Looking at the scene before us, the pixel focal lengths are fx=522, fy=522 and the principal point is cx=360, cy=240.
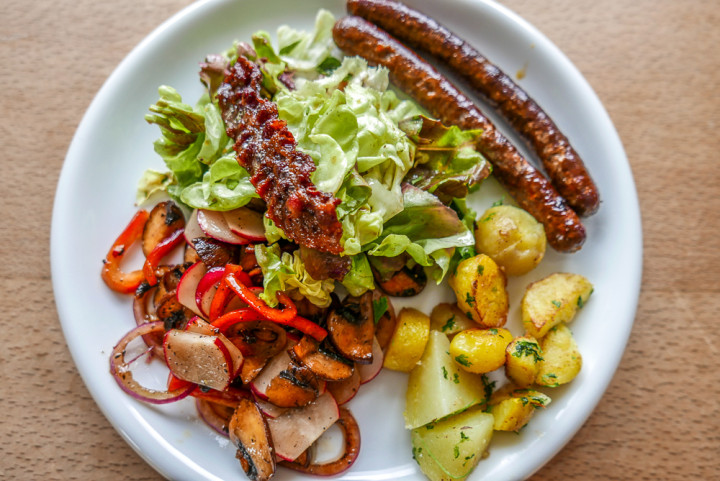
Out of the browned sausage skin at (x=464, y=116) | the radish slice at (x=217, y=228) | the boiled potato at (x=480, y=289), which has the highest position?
the browned sausage skin at (x=464, y=116)

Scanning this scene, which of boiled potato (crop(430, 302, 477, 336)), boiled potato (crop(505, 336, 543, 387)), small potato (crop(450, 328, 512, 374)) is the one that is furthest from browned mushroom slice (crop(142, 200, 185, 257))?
boiled potato (crop(505, 336, 543, 387))

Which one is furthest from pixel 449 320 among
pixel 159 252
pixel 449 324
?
pixel 159 252

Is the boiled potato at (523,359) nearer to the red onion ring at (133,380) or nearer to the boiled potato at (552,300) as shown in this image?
the boiled potato at (552,300)

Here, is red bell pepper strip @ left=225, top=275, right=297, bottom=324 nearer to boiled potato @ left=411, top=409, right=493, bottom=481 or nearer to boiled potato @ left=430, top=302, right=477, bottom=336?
boiled potato @ left=430, top=302, right=477, bottom=336

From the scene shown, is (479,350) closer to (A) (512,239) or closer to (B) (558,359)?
(B) (558,359)

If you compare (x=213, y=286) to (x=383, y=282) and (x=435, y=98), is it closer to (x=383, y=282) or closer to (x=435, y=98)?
(x=383, y=282)

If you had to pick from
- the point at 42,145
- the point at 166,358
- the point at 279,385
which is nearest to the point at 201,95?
the point at 42,145

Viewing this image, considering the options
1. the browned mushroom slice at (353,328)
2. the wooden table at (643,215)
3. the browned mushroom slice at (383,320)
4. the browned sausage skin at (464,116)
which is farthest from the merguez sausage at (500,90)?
the browned mushroom slice at (353,328)
